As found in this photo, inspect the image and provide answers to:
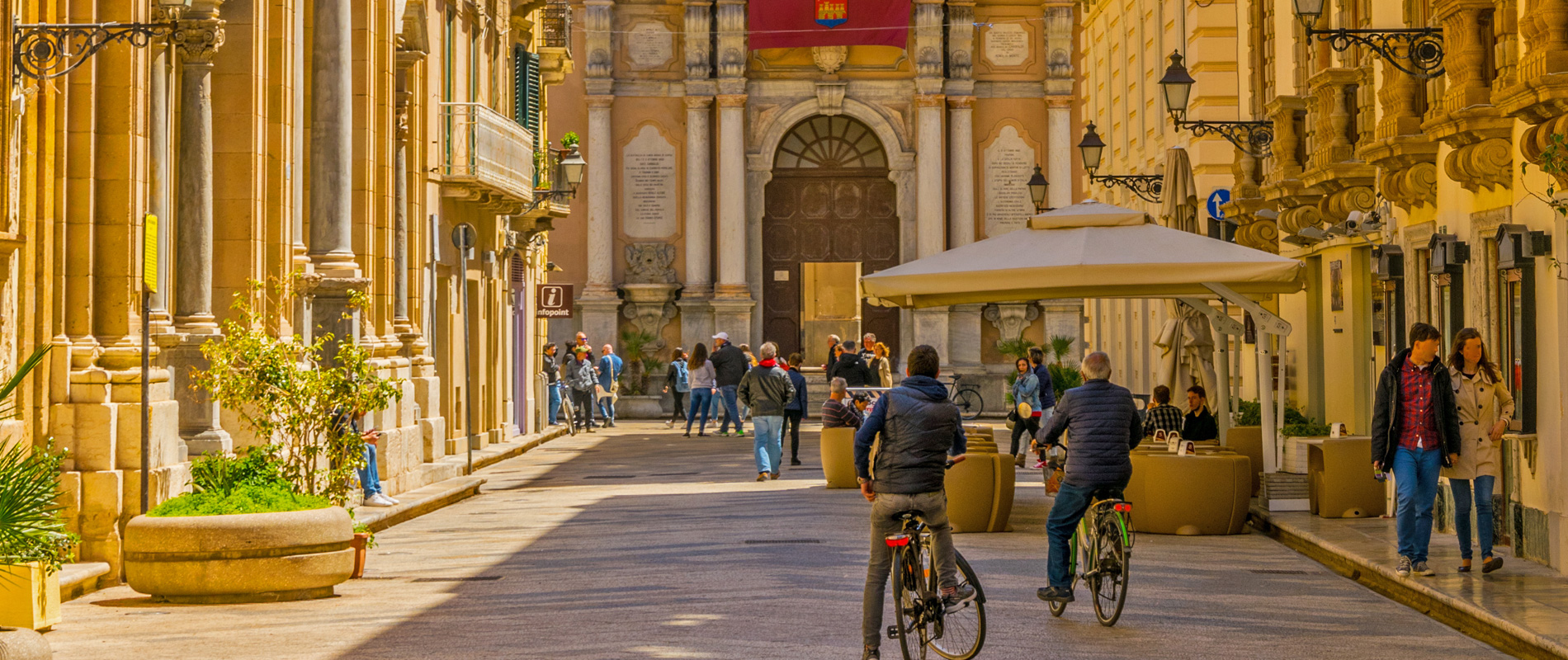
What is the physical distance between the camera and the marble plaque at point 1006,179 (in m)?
42.4

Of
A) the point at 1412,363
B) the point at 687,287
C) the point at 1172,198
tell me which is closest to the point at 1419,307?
the point at 1412,363

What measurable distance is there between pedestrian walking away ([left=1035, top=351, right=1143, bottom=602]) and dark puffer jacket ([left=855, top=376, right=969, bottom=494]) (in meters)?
1.77

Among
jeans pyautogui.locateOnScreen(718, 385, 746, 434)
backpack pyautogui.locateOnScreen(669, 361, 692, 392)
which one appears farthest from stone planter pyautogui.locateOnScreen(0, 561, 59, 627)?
backpack pyautogui.locateOnScreen(669, 361, 692, 392)

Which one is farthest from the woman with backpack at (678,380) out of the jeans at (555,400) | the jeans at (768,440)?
the jeans at (768,440)

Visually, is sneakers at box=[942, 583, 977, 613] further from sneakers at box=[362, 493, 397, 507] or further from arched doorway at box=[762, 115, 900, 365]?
arched doorway at box=[762, 115, 900, 365]

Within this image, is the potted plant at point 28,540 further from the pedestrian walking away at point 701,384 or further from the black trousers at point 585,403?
the black trousers at point 585,403

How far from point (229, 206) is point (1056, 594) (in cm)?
797

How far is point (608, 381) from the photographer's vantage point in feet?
123

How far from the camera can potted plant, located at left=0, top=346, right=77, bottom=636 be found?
26.5 feet

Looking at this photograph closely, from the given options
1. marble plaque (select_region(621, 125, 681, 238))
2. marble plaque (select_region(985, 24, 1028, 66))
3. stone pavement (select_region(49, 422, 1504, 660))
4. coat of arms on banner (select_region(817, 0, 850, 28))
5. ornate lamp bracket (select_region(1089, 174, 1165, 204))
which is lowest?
stone pavement (select_region(49, 422, 1504, 660))

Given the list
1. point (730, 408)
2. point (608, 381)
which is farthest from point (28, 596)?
point (608, 381)

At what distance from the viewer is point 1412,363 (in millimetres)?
12336

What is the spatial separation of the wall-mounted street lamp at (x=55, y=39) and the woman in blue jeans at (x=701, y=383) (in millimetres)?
21644

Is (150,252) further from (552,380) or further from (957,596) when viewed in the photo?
(552,380)
